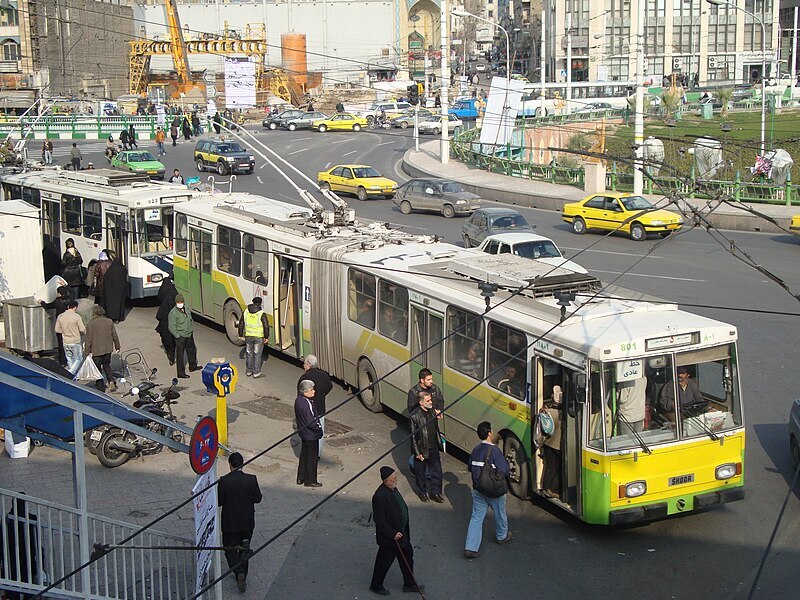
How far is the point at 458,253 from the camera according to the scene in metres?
15.4

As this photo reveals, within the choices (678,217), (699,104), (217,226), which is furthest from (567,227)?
(699,104)

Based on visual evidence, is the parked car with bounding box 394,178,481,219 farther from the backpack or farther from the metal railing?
the metal railing

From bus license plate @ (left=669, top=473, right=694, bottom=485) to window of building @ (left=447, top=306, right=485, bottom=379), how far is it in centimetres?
265

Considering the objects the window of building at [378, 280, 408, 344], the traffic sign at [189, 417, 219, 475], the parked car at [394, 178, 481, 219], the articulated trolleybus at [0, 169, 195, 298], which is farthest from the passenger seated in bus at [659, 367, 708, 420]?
the parked car at [394, 178, 481, 219]

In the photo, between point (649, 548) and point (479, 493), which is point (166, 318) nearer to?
point (479, 493)

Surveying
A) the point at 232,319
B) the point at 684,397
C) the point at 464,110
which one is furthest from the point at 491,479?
the point at 464,110

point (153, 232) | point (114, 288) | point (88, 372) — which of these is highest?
point (153, 232)

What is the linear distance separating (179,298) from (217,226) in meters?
2.72

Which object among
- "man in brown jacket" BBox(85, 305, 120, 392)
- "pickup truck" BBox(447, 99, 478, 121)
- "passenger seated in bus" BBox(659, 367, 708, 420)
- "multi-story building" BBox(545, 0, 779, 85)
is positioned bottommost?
"man in brown jacket" BBox(85, 305, 120, 392)

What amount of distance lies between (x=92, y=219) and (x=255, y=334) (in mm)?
8126

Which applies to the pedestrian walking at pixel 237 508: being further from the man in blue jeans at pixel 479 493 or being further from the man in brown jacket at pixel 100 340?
the man in brown jacket at pixel 100 340

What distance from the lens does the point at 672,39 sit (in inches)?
4158

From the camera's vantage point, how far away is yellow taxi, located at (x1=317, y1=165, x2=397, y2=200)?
134 ft

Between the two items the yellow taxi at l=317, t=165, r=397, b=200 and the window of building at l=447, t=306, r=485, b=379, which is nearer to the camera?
the window of building at l=447, t=306, r=485, b=379
